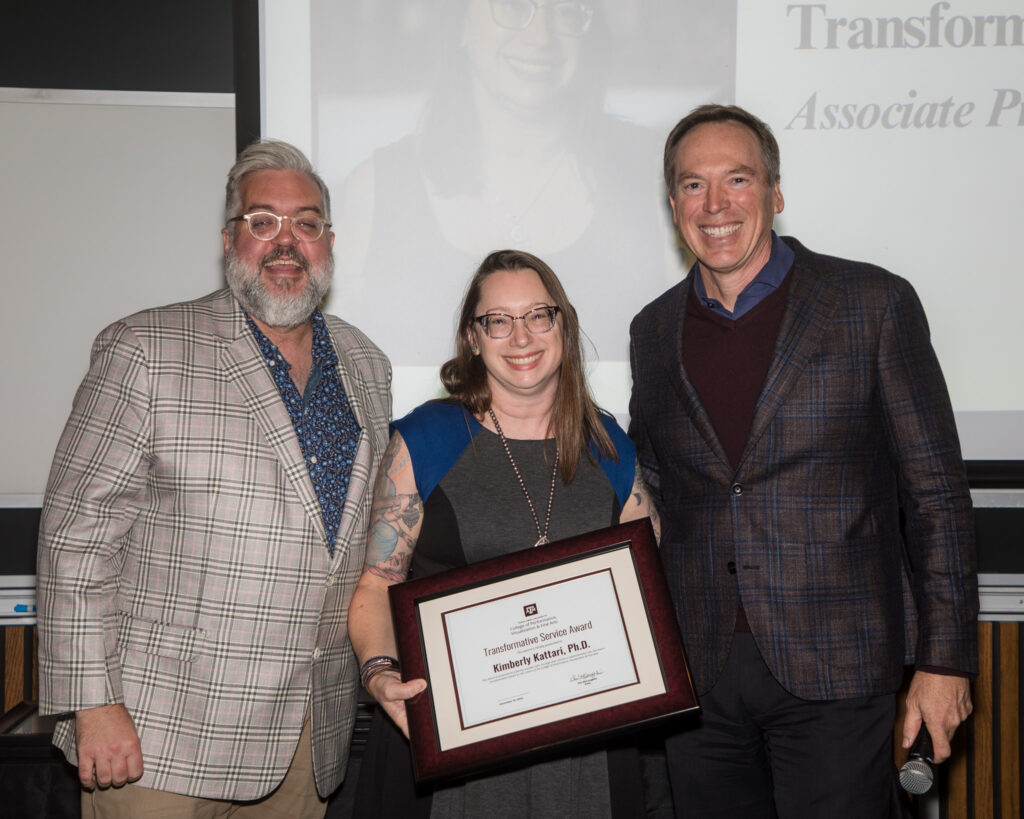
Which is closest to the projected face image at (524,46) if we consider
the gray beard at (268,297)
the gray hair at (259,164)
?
the gray hair at (259,164)

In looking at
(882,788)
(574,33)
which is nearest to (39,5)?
(574,33)

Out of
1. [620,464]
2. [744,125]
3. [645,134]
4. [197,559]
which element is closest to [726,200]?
[744,125]

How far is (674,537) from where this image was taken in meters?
2.05

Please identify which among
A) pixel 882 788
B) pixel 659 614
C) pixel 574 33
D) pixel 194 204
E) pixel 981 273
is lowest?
pixel 882 788

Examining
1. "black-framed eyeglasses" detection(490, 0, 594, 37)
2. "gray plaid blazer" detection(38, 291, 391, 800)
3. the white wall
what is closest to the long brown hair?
"gray plaid blazer" detection(38, 291, 391, 800)

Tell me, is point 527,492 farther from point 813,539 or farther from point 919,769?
point 919,769

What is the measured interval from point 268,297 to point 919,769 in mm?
→ 1738

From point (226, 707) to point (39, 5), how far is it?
2685 millimetres

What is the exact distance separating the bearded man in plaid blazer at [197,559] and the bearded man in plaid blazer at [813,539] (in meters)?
0.85

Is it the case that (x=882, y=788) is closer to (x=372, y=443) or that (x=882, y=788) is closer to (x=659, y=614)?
(x=659, y=614)

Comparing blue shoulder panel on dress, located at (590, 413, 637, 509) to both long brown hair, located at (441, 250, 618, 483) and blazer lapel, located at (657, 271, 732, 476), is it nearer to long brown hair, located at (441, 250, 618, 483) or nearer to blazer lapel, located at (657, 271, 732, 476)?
long brown hair, located at (441, 250, 618, 483)

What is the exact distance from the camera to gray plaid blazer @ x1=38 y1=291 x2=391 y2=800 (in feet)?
5.84

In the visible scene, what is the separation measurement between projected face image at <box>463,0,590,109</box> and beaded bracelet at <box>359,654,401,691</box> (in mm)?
1952

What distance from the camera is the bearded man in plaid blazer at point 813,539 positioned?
1.84 meters
